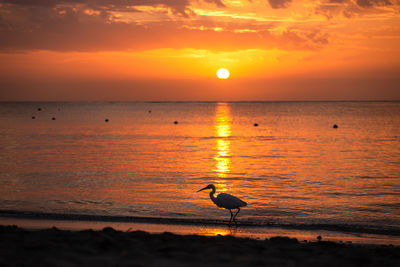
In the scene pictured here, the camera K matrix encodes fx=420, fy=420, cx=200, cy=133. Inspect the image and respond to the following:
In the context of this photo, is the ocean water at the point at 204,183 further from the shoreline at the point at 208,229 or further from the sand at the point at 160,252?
the sand at the point at 160,252

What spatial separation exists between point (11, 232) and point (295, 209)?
401 inches

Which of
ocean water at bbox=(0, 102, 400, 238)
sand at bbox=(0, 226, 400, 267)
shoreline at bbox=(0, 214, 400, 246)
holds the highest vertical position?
ocean water at bbox=(0, 102, 400, 238)

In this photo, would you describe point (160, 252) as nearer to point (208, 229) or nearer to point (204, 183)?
point (208, 229)

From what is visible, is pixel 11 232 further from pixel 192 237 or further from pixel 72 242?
pixel 192 237

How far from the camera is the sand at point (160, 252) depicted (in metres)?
7.00

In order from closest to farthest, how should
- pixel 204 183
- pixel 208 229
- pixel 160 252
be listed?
pixel 160 252
pixel 208 229
pixel 204 183

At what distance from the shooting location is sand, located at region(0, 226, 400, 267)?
700 centimetres

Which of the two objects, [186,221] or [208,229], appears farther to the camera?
[186,221]

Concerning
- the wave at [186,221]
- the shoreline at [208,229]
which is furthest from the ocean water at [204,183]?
the shoreline at [208,229]

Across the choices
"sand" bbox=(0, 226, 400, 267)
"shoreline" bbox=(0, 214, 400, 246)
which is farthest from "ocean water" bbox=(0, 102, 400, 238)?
"sand" bbox=(0, 226, 400, 267)

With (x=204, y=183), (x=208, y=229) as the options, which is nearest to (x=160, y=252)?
(x=208, y=229)

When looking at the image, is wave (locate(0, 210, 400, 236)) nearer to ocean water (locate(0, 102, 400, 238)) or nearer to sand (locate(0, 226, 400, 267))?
ocean water (locate(0, 102, 400, 238))

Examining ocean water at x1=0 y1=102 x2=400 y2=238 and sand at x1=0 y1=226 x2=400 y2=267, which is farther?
ocean water at x1=0 y1=102 x2=400 y2=238

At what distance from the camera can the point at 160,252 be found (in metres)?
7.78
